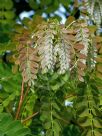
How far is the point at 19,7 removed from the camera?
455cm

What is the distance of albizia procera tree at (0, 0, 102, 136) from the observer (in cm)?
166

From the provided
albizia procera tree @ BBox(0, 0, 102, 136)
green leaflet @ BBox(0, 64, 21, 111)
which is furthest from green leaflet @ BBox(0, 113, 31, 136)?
green leaflet @ BBox(0, 64, 21, 111)

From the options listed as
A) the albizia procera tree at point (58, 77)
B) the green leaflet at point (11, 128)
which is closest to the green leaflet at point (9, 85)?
the albizia procera tree at point (58, 77)

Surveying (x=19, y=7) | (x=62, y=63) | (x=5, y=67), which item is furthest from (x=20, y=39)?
(x=19, y=7)

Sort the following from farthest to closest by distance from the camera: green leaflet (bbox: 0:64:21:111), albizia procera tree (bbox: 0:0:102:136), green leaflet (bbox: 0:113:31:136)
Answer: green leaflet (bbox: 0:64:21:111) → green leaflet (bbox: 0:113:31:136) → albizia procera tree (bbox: 0:0:102:136)

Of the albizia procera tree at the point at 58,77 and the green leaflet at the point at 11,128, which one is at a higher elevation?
the albizia procera tree at the point at 58,77

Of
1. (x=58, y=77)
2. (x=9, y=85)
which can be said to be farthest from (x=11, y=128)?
(x=9, y=85)

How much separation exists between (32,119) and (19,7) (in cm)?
260

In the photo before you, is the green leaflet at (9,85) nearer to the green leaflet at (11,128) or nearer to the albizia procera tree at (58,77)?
the albizia procera tree at (58,77)

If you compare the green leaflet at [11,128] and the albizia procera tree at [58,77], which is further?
the green leaflet at [11,128]

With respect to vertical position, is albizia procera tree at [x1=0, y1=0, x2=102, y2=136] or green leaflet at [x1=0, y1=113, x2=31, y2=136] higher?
albizia procera tree at [x1=0, y1=0, x2=102, y2=136]

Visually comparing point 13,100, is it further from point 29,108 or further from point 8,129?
point 8,129

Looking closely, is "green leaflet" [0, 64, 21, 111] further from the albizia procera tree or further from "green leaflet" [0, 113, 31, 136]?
"green leaflet" [0, 113, 31, 136]

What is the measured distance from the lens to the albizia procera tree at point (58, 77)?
5.43 ft
